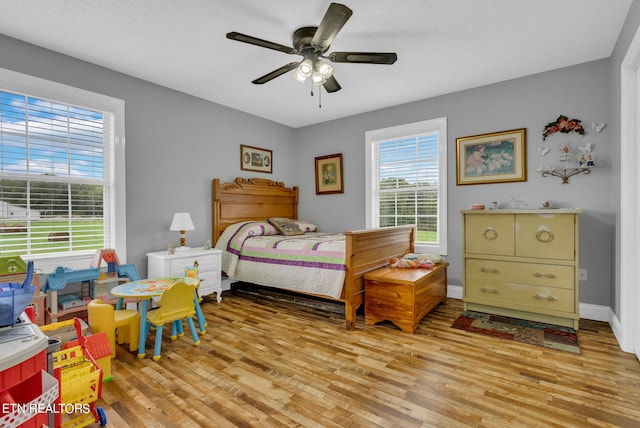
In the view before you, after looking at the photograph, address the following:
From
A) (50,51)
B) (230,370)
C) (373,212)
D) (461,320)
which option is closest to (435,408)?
(230,370)


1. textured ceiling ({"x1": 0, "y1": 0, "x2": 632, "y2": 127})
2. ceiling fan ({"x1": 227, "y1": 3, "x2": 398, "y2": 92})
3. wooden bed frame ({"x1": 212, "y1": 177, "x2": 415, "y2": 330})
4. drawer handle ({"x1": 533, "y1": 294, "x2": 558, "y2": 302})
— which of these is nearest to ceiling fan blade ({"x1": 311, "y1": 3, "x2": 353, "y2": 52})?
ceiling fan ({"x1": 227, "y1": 3, "x2": 398, "y2": 92})

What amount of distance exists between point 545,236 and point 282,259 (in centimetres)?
255

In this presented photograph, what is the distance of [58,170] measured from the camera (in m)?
2.97

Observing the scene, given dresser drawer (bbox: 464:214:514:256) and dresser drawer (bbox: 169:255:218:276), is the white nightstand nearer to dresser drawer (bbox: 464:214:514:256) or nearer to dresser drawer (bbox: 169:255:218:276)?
dresser drawer (bbox: 169:255:218:276)

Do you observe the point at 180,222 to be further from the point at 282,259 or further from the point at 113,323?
the point at 113,323

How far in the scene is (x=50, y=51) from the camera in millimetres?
2889

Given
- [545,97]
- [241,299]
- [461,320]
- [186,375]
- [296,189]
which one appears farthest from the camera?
[296,189]

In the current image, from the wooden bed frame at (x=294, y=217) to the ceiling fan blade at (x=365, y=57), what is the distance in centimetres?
141

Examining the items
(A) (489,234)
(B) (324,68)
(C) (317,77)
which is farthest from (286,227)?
(A) (489,234)

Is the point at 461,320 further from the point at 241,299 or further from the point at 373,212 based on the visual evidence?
the point at 241,299

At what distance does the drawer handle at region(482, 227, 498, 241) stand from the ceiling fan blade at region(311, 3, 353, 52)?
2329 millimetres

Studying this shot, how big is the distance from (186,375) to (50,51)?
3.07m

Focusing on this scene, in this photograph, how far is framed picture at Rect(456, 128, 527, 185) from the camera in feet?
11.5

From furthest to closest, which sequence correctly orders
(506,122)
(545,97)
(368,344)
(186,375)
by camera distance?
(506,122) → (545,97) → (368,344) → (186,375)
